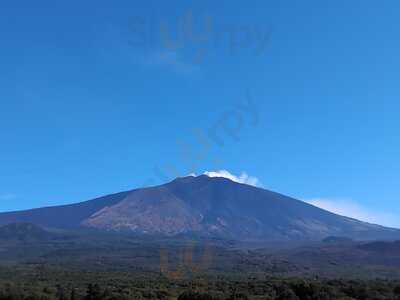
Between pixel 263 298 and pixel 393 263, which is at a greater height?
pixel 393 263

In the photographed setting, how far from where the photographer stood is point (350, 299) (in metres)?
52.8

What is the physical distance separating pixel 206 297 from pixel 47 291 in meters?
21.4

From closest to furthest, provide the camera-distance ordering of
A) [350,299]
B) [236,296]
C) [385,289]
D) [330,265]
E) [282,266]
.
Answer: [350,299], [236,296], [385,289], [282,266], [330,265]

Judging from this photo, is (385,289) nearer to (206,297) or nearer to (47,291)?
(206,297)

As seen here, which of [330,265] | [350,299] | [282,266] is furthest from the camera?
[330,265]

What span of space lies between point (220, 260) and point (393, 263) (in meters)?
49.2

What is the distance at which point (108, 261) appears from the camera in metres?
180

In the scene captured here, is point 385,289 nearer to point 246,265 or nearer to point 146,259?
point 246,265

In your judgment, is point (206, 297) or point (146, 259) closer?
point (206, 297)

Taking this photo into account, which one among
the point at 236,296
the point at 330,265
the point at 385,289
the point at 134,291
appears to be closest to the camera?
the point at 236,296

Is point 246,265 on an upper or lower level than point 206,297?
upper

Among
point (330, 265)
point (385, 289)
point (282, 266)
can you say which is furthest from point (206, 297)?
point (330, 265)

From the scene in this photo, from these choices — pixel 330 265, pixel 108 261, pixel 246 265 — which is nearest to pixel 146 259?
pixel 108 261

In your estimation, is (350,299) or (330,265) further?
(330,265)
